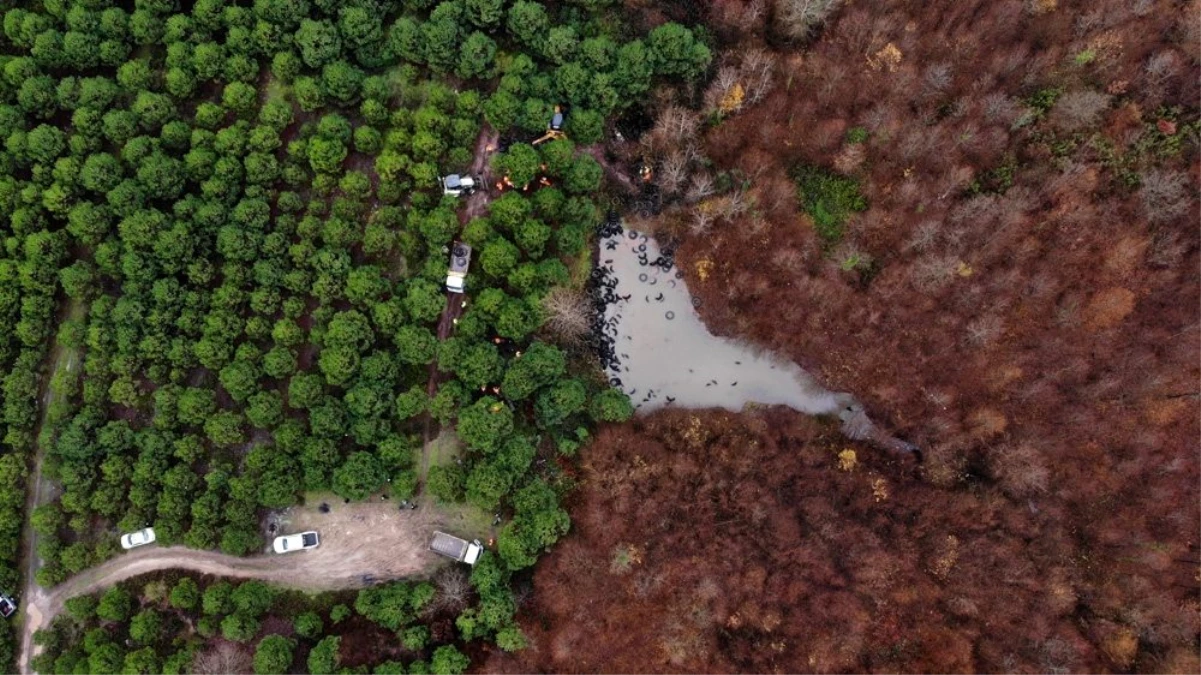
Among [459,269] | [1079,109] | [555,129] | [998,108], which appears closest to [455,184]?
[459,269]

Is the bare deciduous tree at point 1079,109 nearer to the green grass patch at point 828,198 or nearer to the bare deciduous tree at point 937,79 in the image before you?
the bare deciduous tree at point 937,79

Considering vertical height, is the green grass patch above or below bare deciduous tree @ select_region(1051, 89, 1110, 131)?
below

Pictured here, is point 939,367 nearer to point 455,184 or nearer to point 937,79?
point 937,79

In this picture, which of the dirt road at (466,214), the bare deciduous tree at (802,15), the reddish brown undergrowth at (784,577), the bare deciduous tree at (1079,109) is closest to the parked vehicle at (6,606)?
the dirt road at (466,214)

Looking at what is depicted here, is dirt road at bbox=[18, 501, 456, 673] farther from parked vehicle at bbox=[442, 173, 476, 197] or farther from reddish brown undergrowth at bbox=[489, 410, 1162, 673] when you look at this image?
parked vehicle at bbox=[442, 173, 476, 197]

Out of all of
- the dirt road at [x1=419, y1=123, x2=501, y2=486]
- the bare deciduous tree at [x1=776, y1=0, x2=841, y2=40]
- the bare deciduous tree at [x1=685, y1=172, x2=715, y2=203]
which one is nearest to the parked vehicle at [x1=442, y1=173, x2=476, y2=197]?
the dirt road at [x1=419, y1=123, x2=501, y2=486]

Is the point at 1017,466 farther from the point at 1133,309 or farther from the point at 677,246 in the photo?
the point at 677,246
